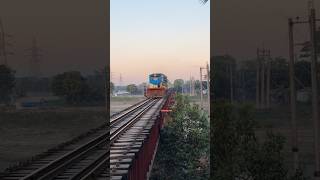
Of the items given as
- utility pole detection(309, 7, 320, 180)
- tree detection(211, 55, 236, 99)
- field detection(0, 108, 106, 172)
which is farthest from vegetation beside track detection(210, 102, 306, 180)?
field detection(0, 108, 106, 172)

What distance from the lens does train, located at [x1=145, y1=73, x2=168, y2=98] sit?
2224 inches

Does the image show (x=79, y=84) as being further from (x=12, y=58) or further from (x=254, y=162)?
(x=254, y=162)

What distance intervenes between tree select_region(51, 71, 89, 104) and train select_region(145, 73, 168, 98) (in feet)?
67.7

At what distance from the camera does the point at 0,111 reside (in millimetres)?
29297

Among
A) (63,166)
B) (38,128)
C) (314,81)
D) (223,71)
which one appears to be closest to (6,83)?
(38,128)

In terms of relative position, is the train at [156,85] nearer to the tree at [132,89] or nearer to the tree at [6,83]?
the tree at [6,83]

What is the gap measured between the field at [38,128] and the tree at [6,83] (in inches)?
49.3

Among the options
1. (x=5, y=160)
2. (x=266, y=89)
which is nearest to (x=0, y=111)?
(x=5, y=160)

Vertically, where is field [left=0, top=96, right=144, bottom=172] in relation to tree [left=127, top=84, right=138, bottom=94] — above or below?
below

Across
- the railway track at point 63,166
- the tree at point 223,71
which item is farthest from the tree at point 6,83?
the tree at point 223,71

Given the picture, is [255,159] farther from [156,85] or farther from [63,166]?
[156,85]

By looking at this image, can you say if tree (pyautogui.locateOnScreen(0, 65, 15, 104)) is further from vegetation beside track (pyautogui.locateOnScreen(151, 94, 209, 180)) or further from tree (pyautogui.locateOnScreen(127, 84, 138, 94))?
tree (pyautogui.locateOnScreen(127, 84, 138, 94))

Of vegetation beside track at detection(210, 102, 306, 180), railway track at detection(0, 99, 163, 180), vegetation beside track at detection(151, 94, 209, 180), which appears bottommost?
vegetation beside track at detection(151, 94, 209, 180)

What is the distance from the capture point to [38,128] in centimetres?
3098
